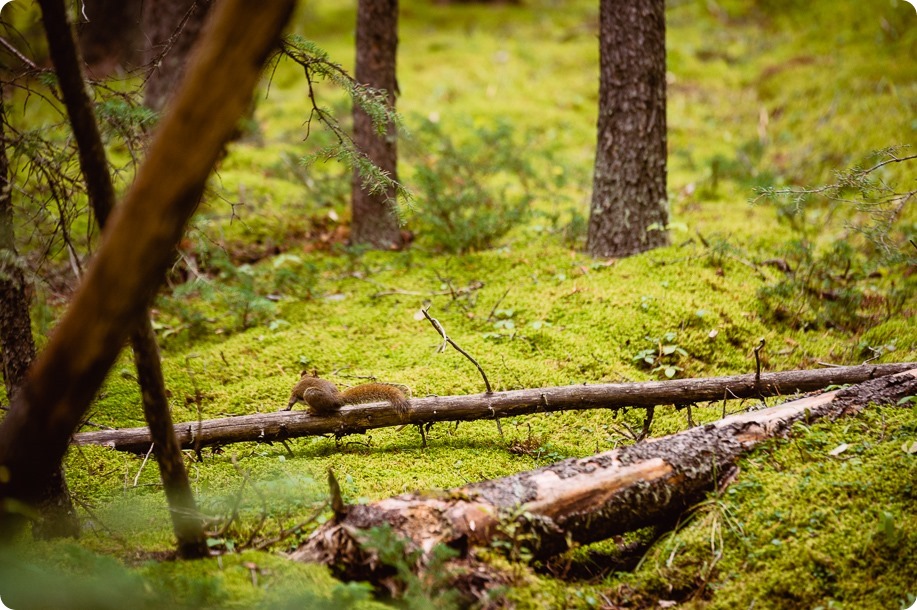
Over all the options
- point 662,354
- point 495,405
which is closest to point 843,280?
point 662,354

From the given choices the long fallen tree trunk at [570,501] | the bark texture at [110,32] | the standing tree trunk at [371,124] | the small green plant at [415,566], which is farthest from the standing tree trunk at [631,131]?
the bark texture at [110,32]

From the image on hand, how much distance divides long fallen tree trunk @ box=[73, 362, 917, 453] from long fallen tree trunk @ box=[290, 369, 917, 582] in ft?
1.87

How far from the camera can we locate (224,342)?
210 inches

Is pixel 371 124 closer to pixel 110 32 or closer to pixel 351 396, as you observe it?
pixel 351 396

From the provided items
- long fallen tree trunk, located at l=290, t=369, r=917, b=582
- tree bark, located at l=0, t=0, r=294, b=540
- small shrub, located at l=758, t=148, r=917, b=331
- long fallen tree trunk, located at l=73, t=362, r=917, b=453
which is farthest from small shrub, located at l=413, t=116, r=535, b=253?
tree bark, located at l=0, t=0, r=294, b=540

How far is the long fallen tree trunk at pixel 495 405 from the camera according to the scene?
3.58 metres

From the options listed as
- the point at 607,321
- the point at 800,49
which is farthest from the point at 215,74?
the point at 800,49

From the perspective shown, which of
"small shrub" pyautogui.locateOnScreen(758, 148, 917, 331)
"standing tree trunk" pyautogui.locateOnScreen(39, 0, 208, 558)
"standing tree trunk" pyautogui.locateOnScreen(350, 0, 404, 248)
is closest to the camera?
"standing tree trunk" pyautogui.locateOnScreen(39, 0, 208, 558)

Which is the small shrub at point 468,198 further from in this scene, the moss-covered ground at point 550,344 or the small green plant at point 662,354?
the small green plant at point 662,354

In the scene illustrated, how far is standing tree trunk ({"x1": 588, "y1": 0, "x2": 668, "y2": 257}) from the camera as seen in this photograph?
17.8ft

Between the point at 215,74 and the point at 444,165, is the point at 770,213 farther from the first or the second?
the point at 215,74

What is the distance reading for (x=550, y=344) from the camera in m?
4.86

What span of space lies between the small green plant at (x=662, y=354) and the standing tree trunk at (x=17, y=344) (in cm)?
386

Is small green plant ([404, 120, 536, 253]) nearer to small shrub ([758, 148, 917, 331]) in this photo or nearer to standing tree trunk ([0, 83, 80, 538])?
small shrub ([758, 148, 917, 331])
